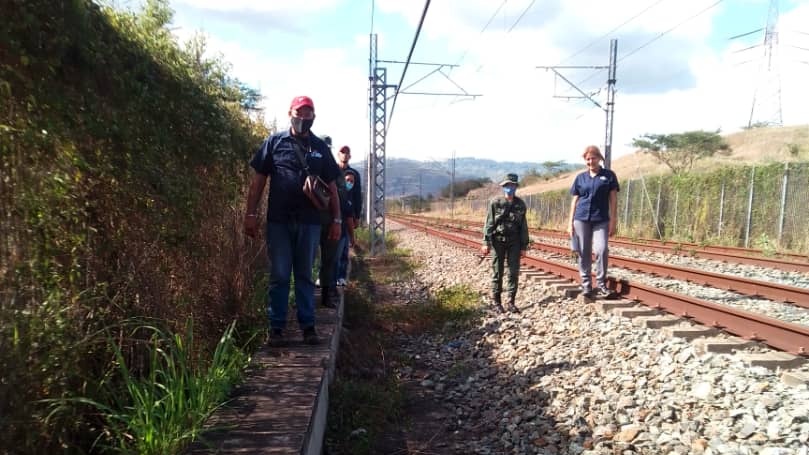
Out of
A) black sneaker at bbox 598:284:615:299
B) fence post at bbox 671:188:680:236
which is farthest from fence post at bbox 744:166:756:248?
black sneaker at bbox 598:284:615:299

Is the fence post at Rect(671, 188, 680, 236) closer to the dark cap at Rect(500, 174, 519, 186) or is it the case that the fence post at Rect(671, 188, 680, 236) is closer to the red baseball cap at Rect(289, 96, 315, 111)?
the dark cap at Rect(500, 174, 519, 186)

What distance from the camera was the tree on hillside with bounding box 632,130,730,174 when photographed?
54781mm

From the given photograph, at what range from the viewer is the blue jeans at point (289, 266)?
13.4 feet

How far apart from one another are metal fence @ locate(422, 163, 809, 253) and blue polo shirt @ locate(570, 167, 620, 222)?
9597 mm

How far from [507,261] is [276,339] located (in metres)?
3.81

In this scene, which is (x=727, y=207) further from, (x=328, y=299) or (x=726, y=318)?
(x=328, y=299)

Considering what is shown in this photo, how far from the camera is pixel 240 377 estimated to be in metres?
3.37

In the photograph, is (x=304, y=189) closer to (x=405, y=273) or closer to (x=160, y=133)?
(x=160, y=133)

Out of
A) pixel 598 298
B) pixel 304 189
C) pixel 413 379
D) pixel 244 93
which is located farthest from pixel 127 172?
pixel 598 298

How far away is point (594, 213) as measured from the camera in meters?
6.77

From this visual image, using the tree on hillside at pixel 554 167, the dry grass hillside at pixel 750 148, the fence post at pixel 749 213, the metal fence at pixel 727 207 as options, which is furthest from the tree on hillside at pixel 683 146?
the fence post at pixel 749 213

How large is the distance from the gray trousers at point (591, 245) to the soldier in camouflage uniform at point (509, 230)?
729 millimetres

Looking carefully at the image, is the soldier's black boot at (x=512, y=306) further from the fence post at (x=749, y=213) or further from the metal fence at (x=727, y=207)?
the fence post at (x=749, y=213)

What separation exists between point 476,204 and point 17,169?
185 feet
